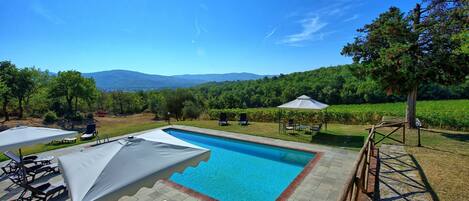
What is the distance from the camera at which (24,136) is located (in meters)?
5.38

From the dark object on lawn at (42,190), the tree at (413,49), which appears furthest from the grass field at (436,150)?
the dark object on lawn at (42,190)

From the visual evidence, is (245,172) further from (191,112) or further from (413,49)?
(191,112)

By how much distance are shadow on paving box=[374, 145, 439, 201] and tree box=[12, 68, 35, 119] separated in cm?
3320

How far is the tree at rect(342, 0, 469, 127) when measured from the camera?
29.6ft

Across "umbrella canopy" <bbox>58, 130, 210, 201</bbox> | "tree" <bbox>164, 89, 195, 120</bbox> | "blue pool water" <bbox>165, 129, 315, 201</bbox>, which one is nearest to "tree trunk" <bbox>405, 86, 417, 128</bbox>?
"blue pool water" <bbox>165, 129, 315, 201</bbox>

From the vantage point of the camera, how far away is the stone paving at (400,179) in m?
4.39

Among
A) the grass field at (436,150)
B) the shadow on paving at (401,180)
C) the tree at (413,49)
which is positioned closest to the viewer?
the shadow on paving at (401,180)

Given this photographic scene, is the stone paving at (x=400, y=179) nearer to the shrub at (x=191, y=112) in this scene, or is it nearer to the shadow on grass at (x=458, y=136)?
the shadow on grass at (x=458, y=136)

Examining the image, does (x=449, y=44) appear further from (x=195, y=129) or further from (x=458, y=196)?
(x=195, y=129)

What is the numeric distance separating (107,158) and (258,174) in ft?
17.3

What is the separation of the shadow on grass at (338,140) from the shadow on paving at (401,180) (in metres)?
2.41

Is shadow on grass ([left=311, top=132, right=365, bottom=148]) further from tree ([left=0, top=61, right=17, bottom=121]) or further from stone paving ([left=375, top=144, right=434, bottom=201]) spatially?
tree ([left=0, top=61, right=17, bottom=121])

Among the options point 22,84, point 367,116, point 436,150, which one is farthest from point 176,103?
point 436,150

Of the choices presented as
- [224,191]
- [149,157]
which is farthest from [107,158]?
[224,191]
